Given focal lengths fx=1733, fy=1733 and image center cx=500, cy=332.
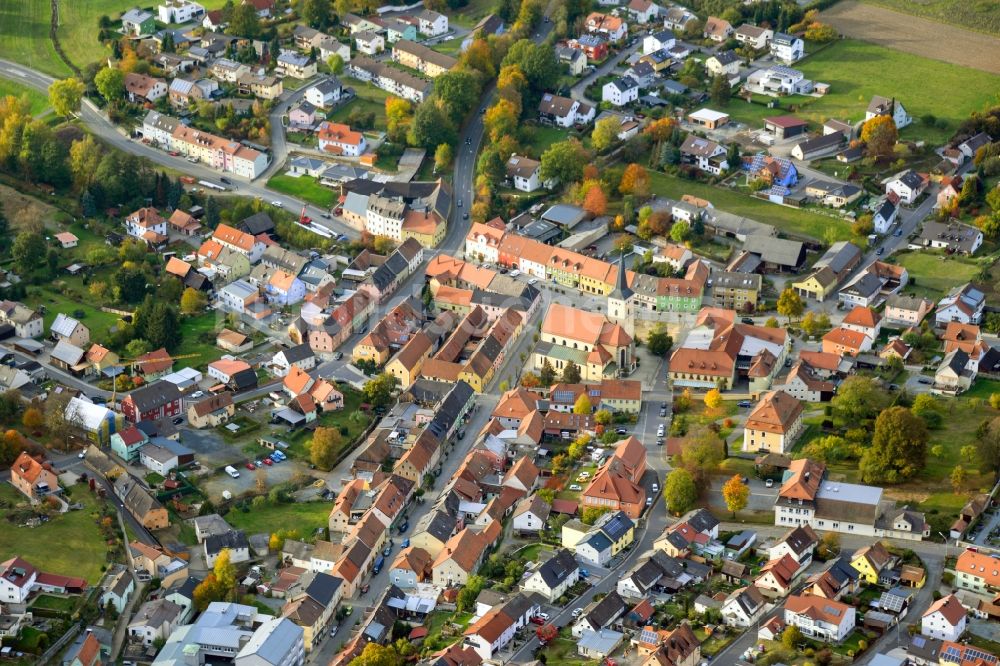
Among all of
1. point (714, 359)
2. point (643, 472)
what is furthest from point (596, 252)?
point (643, 472)

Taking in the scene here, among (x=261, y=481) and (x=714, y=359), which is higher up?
A: (x=714, y=359)

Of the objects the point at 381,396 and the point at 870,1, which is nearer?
the point at 381,396

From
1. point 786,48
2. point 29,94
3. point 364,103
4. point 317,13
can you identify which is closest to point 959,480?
point 786,48

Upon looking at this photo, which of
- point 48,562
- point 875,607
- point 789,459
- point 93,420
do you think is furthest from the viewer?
point 93,420

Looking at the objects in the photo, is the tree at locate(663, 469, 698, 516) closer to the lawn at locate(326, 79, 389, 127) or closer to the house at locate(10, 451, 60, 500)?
the house at locate(10, 451, 60, 500)

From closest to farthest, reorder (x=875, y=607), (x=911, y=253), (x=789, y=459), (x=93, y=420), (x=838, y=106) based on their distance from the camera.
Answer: (x=875, y=607)
(x=789, y=459)
(x=93, y=420)
(x=911, y=253)
(x=838, y=106)

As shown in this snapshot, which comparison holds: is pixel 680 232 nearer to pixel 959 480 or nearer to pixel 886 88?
pixel 886 88

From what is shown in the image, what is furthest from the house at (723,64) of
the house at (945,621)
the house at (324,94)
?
the house at (945,621)

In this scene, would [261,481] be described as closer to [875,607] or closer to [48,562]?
[48,562]
